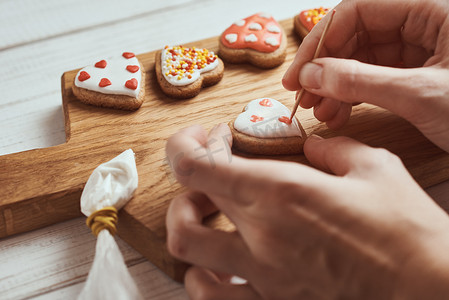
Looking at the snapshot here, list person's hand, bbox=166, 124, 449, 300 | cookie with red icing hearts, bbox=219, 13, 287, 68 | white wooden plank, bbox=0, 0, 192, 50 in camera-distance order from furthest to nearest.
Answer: white wooden plank, bbox=0, 0, 192, 50 < cookie with red icing hearts, bbox=219, 13, 287, 68 < person's hand, bbox=166, 124, 449, 300

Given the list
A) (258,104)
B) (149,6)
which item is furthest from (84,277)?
(149,6)

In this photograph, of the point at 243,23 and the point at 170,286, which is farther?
the point at 243,23

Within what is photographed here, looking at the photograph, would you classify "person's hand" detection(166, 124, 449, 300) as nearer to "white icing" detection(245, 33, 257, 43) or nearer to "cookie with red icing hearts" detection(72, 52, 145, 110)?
"cookie with red icing hearts" detection(72, 52, 145, 110)

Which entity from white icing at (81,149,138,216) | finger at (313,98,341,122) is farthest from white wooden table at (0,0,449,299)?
finger at (313,98,341,122)

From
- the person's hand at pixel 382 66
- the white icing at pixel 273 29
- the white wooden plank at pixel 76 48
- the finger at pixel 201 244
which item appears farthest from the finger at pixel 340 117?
the white wooden plank at pixel 76 48

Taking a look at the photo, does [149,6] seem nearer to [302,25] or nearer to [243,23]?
[243,23]

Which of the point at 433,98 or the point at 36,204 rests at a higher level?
the point at 433,98

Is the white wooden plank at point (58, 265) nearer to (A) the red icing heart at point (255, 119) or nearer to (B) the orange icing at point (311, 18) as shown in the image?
(A) the red icing heart at point (255, 119)
